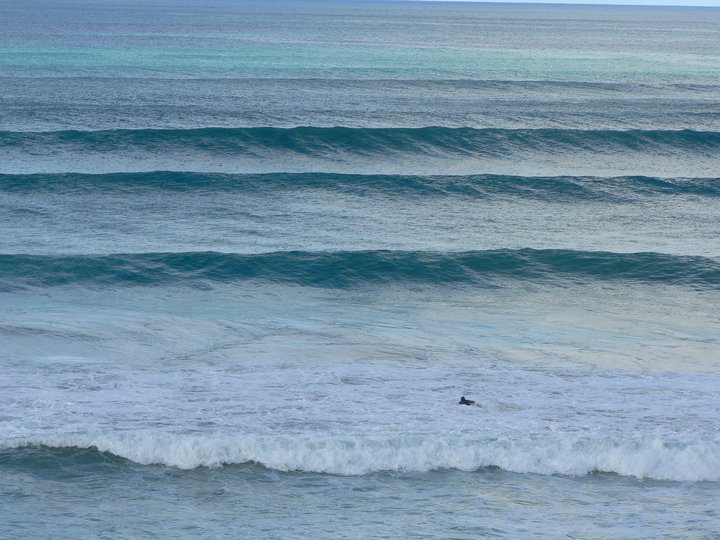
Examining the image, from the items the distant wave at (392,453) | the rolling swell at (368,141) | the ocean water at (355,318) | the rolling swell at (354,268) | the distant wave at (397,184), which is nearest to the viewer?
the ocean water at (355,318)

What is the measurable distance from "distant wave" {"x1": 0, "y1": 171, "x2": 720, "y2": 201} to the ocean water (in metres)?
0.09

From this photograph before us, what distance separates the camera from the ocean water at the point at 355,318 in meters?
6.62

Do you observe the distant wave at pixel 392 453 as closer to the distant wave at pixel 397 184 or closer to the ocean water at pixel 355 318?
the ocean water at pixel 355 318

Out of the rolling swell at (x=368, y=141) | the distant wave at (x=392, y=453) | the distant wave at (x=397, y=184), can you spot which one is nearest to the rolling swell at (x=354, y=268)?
the distant wave at (x=397, y=184)

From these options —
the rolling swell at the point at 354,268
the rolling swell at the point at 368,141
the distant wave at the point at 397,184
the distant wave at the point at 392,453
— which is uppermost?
the rolling swell at the point at 368,141

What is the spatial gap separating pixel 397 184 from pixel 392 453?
1192cm

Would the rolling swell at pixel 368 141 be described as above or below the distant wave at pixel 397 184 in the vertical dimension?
above

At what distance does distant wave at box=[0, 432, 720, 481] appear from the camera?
6.98 meters

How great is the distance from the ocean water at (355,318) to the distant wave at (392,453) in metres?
0.02

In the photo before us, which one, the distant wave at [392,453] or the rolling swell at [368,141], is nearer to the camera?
the distant wave at [392,453]

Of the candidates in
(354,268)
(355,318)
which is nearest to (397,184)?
(354,268)

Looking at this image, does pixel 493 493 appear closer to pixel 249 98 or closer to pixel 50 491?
pixel 50 491

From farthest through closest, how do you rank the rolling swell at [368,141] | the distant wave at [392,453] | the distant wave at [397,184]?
the rolling swell at [368,141]
the distant wave at [397,184]
the distant wave at [392,453]

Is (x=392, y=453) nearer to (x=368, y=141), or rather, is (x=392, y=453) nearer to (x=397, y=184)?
(x=397, y=184)
